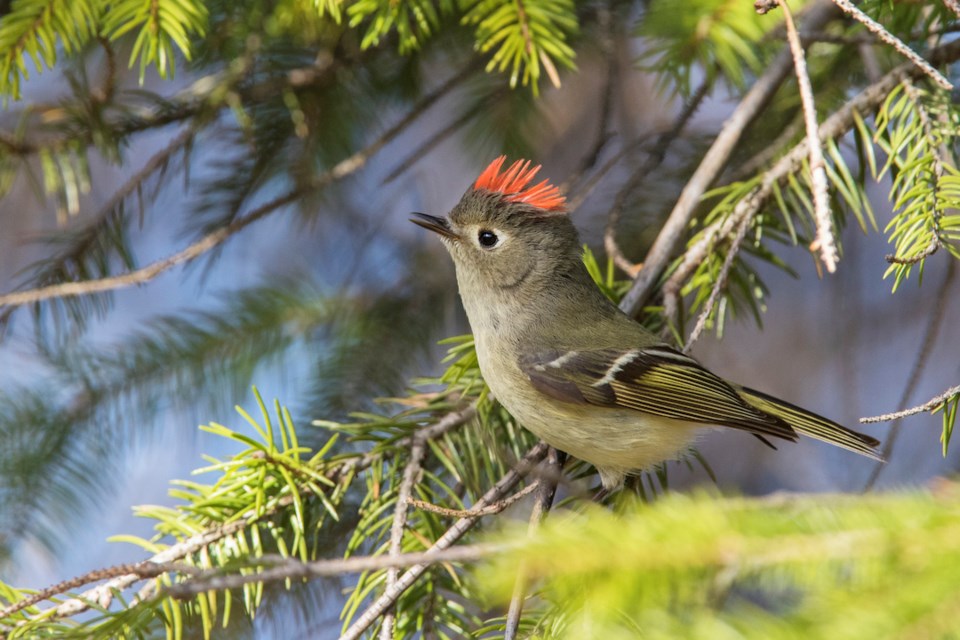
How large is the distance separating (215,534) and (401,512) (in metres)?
0.23

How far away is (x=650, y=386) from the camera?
52.0 inches

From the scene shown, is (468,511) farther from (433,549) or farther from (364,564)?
(364,564)

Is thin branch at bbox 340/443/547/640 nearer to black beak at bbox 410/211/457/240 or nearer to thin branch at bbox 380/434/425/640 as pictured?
thin branch at bbox 380/434/425/640

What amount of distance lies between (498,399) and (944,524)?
2.61 feet

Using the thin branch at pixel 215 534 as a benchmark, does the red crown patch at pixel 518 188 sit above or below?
above

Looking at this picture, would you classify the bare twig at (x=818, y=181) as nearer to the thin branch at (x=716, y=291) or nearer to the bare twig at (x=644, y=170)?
the thin branch at (x=716, y=291)

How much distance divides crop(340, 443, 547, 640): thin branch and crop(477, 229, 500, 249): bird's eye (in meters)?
0.42

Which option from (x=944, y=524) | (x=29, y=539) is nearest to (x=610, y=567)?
(x=944, y=524)

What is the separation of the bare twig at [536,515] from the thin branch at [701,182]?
0.28 m

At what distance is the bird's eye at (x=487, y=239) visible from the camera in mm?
1512

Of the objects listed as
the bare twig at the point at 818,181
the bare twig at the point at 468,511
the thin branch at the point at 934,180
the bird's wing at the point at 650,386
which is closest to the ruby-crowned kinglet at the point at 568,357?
the bird's wing at the point at 650,386

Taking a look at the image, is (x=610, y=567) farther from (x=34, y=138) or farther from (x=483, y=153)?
(x=483, y=153)

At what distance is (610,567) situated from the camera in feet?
1.59

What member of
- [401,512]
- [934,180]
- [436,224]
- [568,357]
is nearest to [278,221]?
[436,224]
